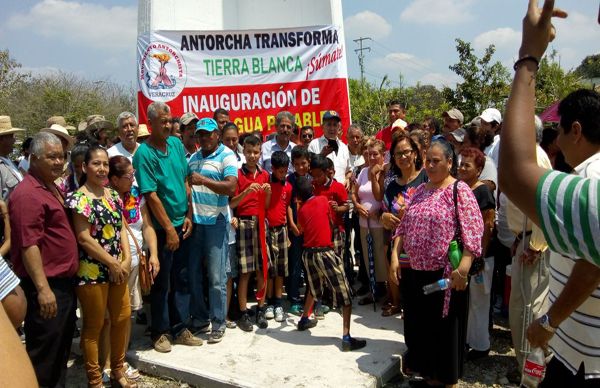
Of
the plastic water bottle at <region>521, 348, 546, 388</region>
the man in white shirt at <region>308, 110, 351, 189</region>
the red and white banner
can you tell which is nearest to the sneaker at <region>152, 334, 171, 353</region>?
the man in white shirt at <region>308, 110, 351, 189</region>

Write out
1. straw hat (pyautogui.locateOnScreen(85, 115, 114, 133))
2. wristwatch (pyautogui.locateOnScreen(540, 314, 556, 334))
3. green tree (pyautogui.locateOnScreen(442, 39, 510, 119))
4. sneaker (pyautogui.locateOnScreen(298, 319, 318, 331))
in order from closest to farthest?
wristwatch (pyautogui.locateOnScreen(540, 314, 556, 334)), sneaker (pyautogui.locateOnScreen(298, 319, 318, 331)), straw hat (pyautogui.locateOnScreen(85, 115, 114, 133)), green tree (pyautogui.locateOnScreen(442, 39, 510, 119))

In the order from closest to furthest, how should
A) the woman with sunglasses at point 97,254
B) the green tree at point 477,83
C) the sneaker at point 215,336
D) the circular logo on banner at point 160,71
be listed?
the woman with sunglasses at point 97,254
the sneaker at point 215,336
the circular logo on banner at point 160,71
the green tree at point 477,83

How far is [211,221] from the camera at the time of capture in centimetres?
454

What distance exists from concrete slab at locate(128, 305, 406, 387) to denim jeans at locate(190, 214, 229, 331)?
1.10ft

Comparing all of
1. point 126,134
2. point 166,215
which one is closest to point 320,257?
point 166,215

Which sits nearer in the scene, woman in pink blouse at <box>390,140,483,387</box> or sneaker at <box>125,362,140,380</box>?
woman in pink blouse at <box>390,140,483,387</box>

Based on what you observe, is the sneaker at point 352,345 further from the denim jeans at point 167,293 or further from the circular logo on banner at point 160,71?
the circular logo on banner at point 160,71

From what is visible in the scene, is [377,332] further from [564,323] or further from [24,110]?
[24,110]

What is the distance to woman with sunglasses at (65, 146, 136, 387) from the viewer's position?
3.50m

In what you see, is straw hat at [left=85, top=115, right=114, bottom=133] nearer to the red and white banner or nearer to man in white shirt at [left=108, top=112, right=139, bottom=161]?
the red and white banner

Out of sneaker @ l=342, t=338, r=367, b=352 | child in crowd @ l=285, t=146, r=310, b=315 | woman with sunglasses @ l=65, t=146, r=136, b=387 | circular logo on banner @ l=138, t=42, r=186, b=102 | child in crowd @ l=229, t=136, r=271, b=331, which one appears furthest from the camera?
circular logo on banner @ l=138, t=42, r=186, b=102

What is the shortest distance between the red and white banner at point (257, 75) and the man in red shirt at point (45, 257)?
3.75 m

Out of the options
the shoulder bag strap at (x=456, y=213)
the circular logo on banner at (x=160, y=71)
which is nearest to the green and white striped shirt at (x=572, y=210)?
the shoulder bag strap at (x=456, y=213)

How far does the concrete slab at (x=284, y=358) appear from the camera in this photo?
3.82 m
